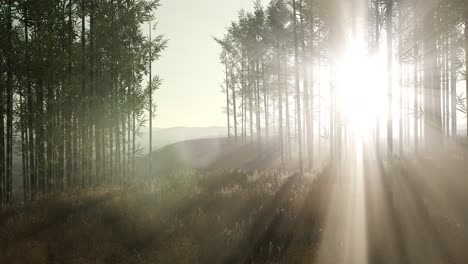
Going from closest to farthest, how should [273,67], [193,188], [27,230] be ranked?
[27,230], [193,188], [273,67]

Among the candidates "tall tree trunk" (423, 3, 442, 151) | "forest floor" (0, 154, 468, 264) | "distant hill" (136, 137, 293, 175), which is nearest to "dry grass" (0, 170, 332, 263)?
"forest floor" (0, 154, 468, 264)

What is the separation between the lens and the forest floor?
6594 millimetres

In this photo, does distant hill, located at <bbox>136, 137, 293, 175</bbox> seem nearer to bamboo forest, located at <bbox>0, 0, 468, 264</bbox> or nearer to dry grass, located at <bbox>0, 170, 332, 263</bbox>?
bamboo forest, located at <bbox>0, 0, 468, 264</bbox>

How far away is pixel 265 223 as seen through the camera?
7.84 meters

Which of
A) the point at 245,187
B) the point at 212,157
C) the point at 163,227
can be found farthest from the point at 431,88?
the point at 212,157

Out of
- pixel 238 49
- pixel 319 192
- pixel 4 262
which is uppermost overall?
pixel 238 49

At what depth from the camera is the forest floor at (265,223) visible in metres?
6.59

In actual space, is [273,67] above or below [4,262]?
above

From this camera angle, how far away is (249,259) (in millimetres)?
6508

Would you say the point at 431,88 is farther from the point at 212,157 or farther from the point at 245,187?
the point at 212,157

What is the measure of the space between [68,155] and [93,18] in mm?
6628

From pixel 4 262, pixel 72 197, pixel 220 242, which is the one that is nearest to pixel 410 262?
pixel 220 242

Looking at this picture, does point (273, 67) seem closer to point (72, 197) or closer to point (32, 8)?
point (32, 8)

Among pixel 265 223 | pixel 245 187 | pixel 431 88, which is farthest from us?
pixel 431 88
